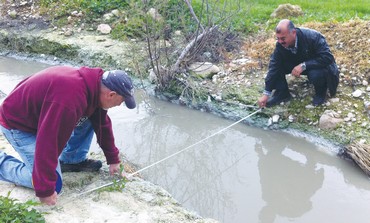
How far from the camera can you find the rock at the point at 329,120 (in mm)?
5176

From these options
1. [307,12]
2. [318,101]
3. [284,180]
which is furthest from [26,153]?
[307,12]

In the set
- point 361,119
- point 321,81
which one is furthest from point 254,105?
point 361,119

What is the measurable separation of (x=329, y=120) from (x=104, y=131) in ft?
9.34

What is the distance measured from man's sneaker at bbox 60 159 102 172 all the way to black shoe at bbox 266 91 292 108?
2.53m

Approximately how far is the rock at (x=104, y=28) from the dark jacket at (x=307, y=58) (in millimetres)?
4003

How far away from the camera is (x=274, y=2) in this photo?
8.91 metres

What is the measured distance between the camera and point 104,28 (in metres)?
8.38

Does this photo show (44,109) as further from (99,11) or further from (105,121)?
(99,11)

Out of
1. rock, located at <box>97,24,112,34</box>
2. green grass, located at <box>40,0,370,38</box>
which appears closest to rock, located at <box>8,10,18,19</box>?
green grass, located at <box>40,0,370,38</box>

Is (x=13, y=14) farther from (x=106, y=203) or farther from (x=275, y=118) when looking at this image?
(x=106, y=203)

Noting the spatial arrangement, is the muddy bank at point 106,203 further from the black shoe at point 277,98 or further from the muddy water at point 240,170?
the black shoe at point 277,98

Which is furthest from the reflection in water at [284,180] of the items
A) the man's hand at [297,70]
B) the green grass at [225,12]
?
the green grass at [225,12]

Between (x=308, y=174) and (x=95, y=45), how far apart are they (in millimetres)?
4764

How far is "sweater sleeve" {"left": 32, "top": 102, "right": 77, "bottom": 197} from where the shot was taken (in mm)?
2924
